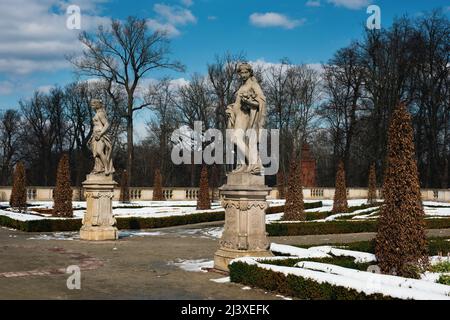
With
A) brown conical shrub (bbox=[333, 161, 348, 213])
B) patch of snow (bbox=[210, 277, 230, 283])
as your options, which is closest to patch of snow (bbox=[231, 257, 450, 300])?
patch of snow (bbox=[210, 277, 230, 283])

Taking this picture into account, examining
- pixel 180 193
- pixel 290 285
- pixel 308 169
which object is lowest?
pixel 290 285

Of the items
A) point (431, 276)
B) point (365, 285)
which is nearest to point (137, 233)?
point (431, 276)

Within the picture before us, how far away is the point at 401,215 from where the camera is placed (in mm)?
9711

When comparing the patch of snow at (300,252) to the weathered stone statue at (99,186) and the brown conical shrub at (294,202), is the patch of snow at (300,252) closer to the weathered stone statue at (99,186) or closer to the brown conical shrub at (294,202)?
the weathered stone statue at (99,186)

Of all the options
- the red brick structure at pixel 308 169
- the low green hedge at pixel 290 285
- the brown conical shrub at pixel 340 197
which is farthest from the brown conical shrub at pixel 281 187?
the low green hedge at pixel 290 285

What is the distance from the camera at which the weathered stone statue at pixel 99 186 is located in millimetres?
16906

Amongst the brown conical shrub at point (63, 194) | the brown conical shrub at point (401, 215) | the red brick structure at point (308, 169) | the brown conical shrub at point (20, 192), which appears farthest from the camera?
the red brick structure at point (308, 169)

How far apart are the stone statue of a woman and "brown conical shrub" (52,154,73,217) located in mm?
6274

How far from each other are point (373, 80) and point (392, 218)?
35.9 m

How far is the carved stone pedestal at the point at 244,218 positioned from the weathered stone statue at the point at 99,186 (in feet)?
23.4

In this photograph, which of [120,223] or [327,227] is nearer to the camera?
[327,227]

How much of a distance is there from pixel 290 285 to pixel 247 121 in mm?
3915

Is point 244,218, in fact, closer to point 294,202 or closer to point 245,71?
point 245,71
